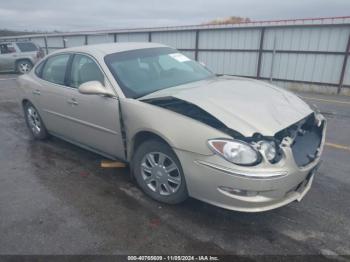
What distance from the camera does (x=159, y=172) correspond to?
122 inches

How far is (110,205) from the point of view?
3195 mm

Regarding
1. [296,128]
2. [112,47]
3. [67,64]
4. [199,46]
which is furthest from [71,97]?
[199,46]

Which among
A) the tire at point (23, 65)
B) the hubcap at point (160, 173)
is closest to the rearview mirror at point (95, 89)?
the hubcap at point (160, 173)

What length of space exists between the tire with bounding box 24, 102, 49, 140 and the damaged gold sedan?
23.9 inches

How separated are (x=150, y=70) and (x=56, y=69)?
5.39 feet

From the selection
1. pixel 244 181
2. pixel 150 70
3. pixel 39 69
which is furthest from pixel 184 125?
pixel 39 69

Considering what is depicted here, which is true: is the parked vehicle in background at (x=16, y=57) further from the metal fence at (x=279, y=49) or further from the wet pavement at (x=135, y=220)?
the wet pavement at (x=135, y=220)

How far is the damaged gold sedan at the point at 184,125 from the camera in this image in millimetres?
2510

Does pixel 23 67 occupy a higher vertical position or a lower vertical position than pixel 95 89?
lower

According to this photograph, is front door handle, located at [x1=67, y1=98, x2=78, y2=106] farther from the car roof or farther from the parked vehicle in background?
the parked vehicle in background

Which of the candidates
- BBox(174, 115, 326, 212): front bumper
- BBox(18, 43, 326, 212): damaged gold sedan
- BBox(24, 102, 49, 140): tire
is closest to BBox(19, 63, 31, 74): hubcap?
BBox(24, 102, 49, 140): tire

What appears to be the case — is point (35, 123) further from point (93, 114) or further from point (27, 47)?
point (27, 47)

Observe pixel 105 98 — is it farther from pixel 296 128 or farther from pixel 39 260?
pixel 296 128

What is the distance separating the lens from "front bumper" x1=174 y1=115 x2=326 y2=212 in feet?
7.97
